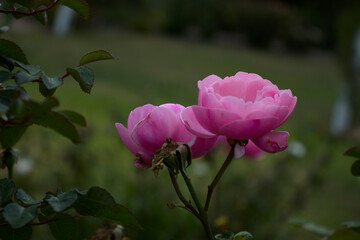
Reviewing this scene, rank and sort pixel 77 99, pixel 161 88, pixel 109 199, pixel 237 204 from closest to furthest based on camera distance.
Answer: pixel 109 199 < pixel 237 204 < pixel 77 99 < pixel 161 88

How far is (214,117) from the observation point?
0.31 m

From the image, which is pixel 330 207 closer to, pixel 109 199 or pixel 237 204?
pixel 237 204

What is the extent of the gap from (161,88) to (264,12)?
451 cm

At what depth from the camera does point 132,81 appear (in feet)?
18.1

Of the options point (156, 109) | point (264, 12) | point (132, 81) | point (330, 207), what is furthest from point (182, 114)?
point (264, 12)

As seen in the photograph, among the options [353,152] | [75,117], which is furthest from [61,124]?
[353,152]

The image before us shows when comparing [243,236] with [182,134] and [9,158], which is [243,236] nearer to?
[182,134]

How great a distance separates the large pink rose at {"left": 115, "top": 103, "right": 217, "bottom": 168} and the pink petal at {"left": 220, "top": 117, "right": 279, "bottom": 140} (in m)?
0.03

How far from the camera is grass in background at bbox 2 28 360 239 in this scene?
1.64 meters

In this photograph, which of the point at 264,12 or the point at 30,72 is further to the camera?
the point at 264,12

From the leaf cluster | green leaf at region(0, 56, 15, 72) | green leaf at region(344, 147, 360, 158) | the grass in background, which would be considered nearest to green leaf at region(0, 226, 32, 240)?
the leaf cluster

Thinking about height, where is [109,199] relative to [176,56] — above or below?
above

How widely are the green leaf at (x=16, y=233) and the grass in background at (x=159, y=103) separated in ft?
3.70

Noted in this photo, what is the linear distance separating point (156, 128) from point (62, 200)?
2.9 inches
